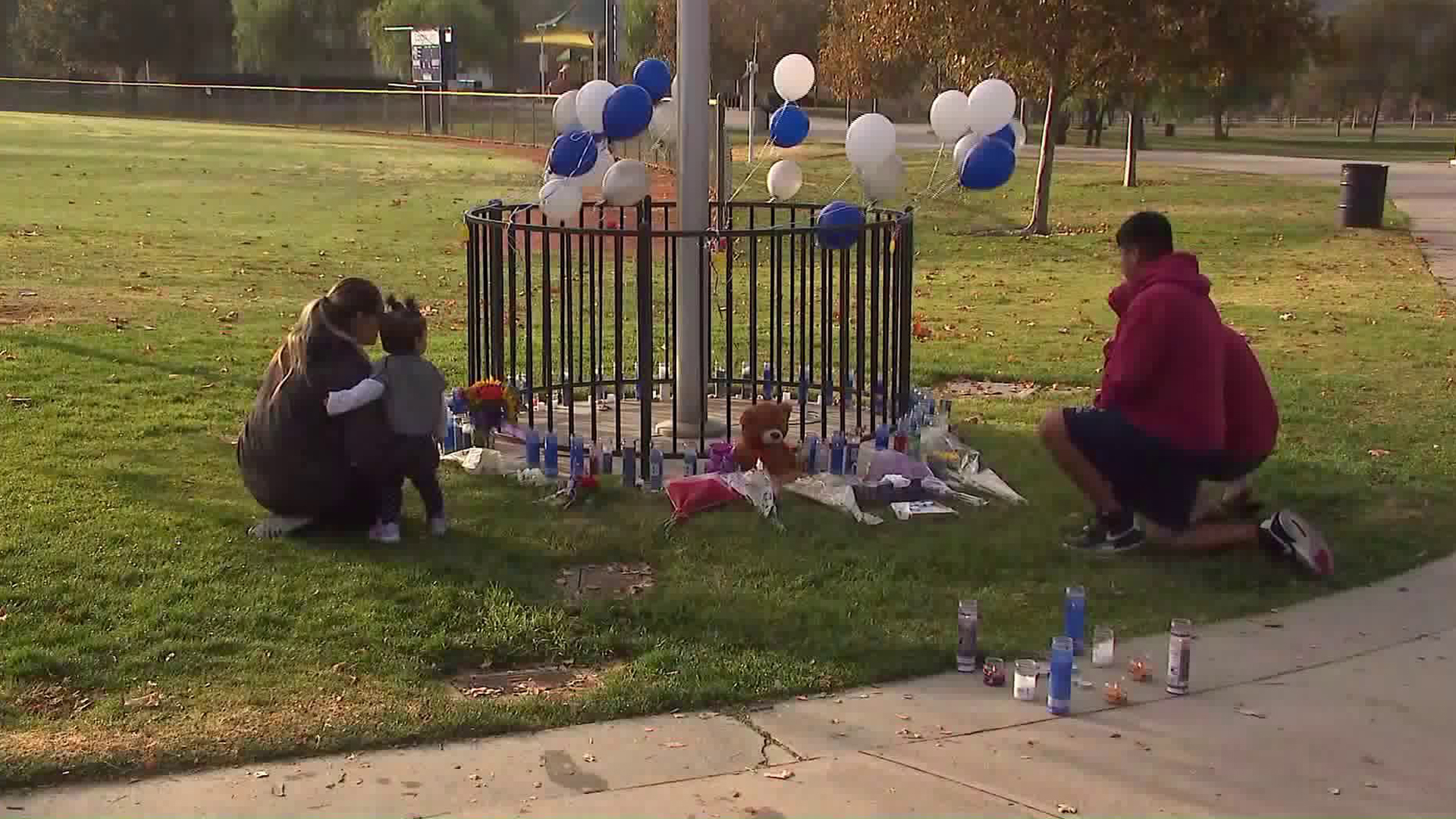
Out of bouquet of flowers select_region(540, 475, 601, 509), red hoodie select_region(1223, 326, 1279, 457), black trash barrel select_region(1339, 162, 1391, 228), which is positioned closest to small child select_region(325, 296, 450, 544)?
bouquet of flowers select_region(540, 475, 601, 509)

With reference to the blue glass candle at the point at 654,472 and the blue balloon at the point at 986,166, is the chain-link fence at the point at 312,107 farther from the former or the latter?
the blue glass candle at the point at 654,472

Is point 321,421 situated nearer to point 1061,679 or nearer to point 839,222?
point 839,222

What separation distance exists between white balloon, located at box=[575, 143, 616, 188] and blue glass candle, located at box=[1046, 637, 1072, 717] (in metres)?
3.83

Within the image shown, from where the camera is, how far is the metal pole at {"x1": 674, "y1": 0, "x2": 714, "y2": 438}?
704 centimetres

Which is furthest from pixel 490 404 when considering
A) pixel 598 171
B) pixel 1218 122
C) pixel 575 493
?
pixel 1218 122

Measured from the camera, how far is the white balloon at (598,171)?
723 centimetres

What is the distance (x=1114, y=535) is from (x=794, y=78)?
3.41 meters

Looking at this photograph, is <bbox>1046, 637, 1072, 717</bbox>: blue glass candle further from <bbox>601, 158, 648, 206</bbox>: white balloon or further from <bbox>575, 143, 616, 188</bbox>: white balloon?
<bbox>575, 143, 616, 188</bbox>: white balloon

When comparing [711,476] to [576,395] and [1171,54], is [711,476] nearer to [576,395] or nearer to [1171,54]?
[576,395]

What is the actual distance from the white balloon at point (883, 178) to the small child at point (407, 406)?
2.60 meters

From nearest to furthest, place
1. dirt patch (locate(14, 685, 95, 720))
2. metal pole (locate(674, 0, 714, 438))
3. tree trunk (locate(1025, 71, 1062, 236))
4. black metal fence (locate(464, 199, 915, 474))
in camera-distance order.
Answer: dirt patch (locate(14, 685, 95, 720)) → black metal fence (locate(464, 199, 915, 474)) → metal pole (locate(674, 0, 714, 438)) → tree trunk (locate(1025, 71, 1062, 236))

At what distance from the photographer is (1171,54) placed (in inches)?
771

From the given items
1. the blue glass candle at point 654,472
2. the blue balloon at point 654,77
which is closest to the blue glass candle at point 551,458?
the blue glass candle at point 654,472

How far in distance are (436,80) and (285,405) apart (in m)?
56.5
